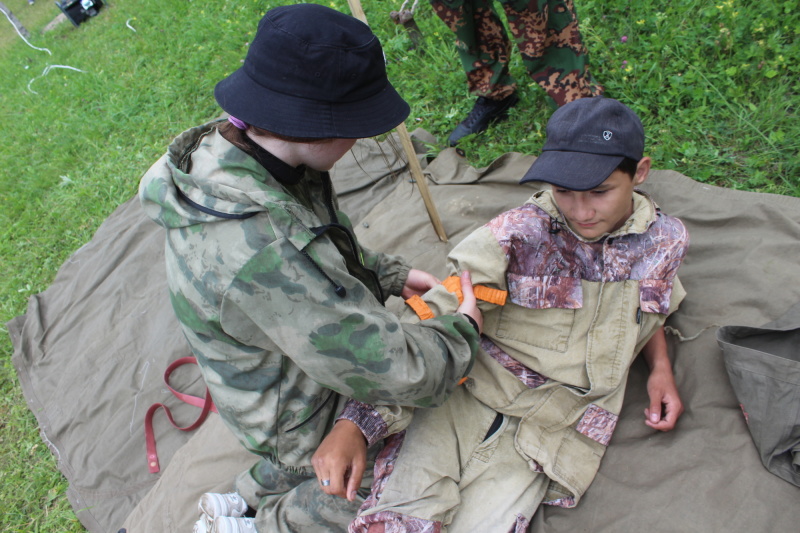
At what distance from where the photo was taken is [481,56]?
11.2ft

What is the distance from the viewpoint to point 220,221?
1.44 metres

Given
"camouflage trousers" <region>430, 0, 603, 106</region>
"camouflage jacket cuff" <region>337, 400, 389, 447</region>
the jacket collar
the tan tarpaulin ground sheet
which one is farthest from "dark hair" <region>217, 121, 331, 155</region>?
"camouflage trousers" <region>430, 0, 603, 106</region>

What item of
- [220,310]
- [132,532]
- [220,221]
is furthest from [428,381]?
[132,532]

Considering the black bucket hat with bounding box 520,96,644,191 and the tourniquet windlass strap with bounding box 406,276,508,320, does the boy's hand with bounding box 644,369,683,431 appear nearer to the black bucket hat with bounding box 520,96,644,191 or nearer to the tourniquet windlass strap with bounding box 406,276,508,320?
the tourniquet windlass strap with bounding box 406,276,508,320

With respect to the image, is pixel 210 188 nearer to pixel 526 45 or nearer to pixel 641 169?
pixel 641 169

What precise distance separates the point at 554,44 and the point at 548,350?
76.7 inches

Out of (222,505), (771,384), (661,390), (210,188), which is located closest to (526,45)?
(661,390)

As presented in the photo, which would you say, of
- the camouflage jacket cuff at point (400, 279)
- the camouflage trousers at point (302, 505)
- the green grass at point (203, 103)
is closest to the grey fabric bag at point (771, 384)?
the green grass at point (203, 103)

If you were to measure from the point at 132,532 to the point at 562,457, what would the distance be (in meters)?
2.02

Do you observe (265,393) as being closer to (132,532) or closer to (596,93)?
(132,532)

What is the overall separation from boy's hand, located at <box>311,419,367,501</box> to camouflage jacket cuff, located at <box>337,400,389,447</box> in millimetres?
17

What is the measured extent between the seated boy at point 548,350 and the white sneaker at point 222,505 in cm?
69

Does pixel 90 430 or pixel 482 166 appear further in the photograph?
pixel 482 166

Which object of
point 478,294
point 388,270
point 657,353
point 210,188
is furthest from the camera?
point 388,270
